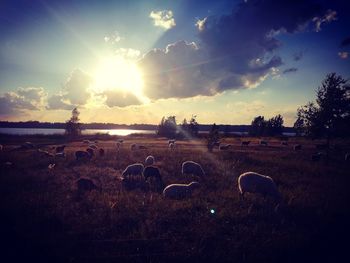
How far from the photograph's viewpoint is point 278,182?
16.7m

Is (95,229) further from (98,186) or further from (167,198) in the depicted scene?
(98,186)

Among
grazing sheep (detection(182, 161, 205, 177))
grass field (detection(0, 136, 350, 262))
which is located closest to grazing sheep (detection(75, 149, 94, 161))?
grass field (detection(0, 136, 350, 262))

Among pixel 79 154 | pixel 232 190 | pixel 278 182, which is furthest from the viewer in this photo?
pixel 79 154

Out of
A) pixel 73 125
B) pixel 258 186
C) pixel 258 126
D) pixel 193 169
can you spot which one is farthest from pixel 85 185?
pixel 258 126

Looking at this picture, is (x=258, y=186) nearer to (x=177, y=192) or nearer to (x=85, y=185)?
(x=177, y=192)

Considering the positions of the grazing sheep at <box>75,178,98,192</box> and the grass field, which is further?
the grazing sheep at <box>75,178,98,192</box>

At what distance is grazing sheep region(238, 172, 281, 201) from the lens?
12688mm

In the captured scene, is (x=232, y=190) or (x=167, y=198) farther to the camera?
(x=232, y=190)

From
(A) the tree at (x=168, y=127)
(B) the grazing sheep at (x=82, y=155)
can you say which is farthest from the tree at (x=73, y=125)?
(B) the grazing sheep at (x=82, y=155)

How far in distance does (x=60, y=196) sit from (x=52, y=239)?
5.29 metres

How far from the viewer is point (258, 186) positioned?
1299 cm

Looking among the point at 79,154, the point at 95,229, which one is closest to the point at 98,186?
the point at 95,229

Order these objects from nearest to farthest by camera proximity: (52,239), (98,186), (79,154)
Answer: (52,239)
(98,186)
(79,154)

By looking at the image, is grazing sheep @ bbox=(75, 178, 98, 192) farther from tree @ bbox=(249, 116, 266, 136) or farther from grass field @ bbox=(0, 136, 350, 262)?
tree @ bbox=(249, 116, 266, 136)
